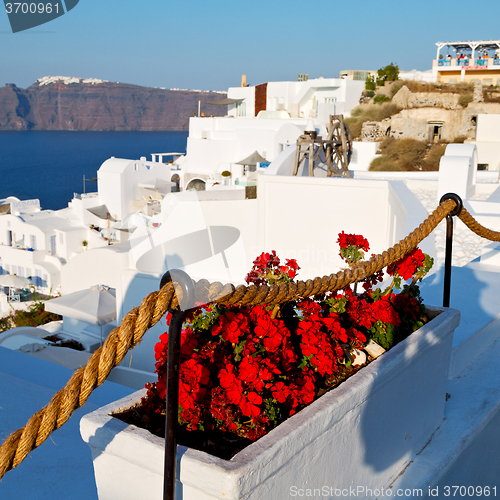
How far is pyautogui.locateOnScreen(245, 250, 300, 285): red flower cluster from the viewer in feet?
5.45

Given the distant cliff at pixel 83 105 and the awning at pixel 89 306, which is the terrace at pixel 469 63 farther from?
the distant cliff at pixel 83 105

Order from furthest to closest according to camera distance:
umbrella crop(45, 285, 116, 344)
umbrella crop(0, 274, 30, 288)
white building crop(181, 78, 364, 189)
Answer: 1. white building crop(181, 78, 364, 189)
2. umbrella crop(0, 274, 30, 288)
3. umbrella crop(45, 285, 116, 344)

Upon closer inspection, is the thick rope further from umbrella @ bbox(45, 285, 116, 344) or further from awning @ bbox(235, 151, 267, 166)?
awning @ bbox(235, 151, 267, 166)

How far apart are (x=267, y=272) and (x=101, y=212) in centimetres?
2812

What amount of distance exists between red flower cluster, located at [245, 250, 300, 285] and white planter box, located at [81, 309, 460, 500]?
1.23ft

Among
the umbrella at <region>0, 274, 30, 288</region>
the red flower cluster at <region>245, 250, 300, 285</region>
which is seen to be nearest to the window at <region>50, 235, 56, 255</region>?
the umbrella at <region>0, 274, 30, 288</region>

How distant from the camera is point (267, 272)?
168 centimetres

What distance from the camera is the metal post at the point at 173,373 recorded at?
1095 millimetres

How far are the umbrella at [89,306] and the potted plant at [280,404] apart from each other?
10278 mm

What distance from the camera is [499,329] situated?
2.99 metres

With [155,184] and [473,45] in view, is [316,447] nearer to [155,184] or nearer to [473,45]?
[155,184]

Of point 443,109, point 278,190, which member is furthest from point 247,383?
point 443,109

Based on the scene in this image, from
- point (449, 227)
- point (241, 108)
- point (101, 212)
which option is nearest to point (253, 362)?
point (449, 227)

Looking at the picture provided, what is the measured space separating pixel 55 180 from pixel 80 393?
250 feet
